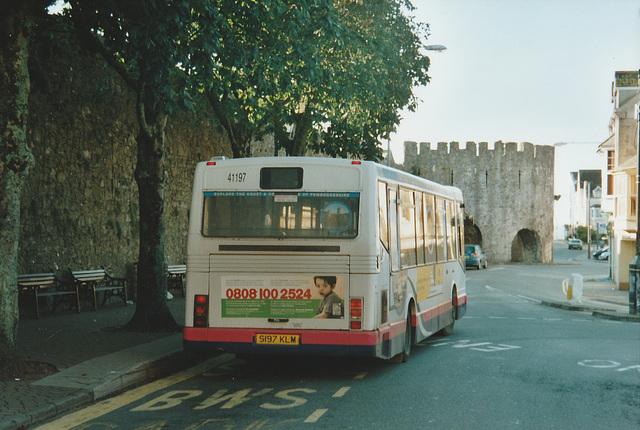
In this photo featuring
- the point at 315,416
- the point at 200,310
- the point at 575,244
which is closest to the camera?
the point at 315,416

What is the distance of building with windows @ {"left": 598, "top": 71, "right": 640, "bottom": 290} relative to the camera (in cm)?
3319

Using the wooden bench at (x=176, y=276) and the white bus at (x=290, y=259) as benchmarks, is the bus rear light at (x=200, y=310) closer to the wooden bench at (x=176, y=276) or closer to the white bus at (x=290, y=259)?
the white bus at (x=290, y=259)

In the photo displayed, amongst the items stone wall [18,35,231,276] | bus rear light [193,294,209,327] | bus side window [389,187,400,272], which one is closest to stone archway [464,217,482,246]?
stone wall [18,35,231,276]

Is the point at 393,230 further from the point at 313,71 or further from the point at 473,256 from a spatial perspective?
the point at 473,256

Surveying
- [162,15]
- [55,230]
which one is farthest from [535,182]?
[162,15]

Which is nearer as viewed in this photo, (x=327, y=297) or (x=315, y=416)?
(x=315, y=416)

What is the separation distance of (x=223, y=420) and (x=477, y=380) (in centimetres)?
365

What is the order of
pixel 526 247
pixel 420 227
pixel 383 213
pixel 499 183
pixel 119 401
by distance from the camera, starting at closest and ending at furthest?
1. pixel 119 401
2. pixel 383 213
3. pixel 420 227
4. pixel 499 183
5. pixel 526 247

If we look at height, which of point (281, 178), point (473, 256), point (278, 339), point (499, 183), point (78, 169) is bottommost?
point (278, 339)

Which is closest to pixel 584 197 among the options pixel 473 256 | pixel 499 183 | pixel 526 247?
pixel 526 247

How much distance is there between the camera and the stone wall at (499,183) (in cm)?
6333

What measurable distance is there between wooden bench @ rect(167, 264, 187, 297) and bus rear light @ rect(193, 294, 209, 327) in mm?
12499

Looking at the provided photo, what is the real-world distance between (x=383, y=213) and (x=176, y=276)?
13.7 m

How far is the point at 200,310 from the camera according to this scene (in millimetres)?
9500
